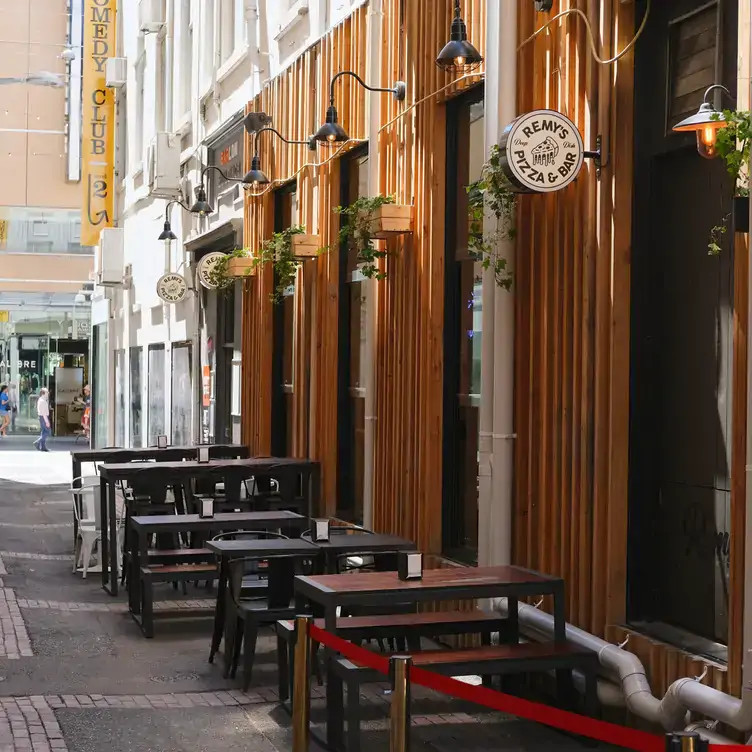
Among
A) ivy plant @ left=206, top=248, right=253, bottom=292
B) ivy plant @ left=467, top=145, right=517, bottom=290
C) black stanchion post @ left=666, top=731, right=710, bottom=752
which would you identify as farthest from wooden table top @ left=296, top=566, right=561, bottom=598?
ivy plant @ left=206, top=248, right=253, bottom=292

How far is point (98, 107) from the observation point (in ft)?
82.6

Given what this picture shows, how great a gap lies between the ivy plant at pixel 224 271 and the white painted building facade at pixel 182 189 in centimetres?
59

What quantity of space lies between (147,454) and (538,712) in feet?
33.2

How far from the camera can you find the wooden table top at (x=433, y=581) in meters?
6.72

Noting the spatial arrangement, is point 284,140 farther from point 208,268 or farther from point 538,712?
point 538,712

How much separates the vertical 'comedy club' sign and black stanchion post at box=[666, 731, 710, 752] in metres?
22.7

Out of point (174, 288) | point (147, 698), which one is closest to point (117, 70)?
point (174, 288)

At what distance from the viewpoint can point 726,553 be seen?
631cm

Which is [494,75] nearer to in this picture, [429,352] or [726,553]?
[429,352]

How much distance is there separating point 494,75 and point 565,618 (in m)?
3.32

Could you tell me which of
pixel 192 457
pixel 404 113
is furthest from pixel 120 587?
pixel 404 113

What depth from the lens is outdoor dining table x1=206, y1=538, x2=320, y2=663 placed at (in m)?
8.36

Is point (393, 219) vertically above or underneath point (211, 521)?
above

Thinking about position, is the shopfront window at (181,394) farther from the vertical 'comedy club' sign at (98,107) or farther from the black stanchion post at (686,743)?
the black stanchion post at (686,743)
